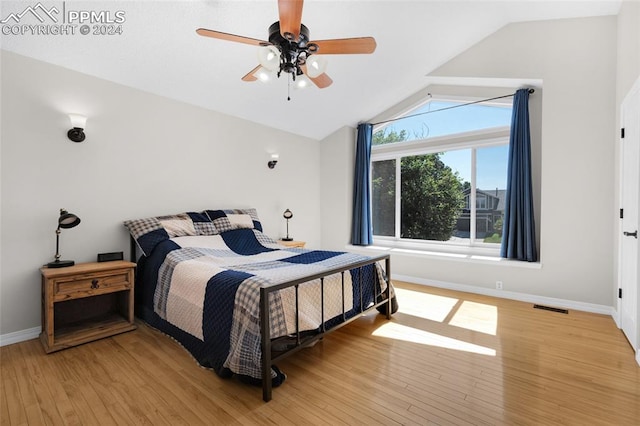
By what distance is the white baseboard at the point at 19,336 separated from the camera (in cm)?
246

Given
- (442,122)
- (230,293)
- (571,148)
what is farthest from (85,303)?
(571,148)

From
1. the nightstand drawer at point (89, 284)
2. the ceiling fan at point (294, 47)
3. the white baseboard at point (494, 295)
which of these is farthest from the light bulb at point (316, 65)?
the white baseboard at point (494, 295)

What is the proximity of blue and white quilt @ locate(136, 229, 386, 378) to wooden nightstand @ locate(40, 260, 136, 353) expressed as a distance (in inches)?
A: 8.0

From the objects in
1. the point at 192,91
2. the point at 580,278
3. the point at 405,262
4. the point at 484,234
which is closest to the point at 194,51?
the point at 192,91

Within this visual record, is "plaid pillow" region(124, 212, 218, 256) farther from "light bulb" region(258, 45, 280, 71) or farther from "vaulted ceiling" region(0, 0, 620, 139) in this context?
"light bulb" region(258, 45, 280, 71)

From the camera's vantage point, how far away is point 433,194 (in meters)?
4.77

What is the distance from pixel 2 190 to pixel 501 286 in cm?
508

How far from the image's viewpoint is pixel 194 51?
2959mm

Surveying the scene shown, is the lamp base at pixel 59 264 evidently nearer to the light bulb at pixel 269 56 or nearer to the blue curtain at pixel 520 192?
the light bulb at pixel 269 56

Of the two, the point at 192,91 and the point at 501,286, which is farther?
the point at 501,286

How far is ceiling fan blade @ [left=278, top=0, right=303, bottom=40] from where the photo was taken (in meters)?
1.64

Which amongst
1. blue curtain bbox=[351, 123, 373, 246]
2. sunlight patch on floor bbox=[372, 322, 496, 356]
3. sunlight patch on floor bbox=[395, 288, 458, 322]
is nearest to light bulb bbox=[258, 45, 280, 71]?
sunlight patch on floor bbox=[372, 322, 496, 356]

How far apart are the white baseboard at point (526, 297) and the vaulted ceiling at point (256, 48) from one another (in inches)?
113

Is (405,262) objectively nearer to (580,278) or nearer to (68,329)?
Result: (580,278)
